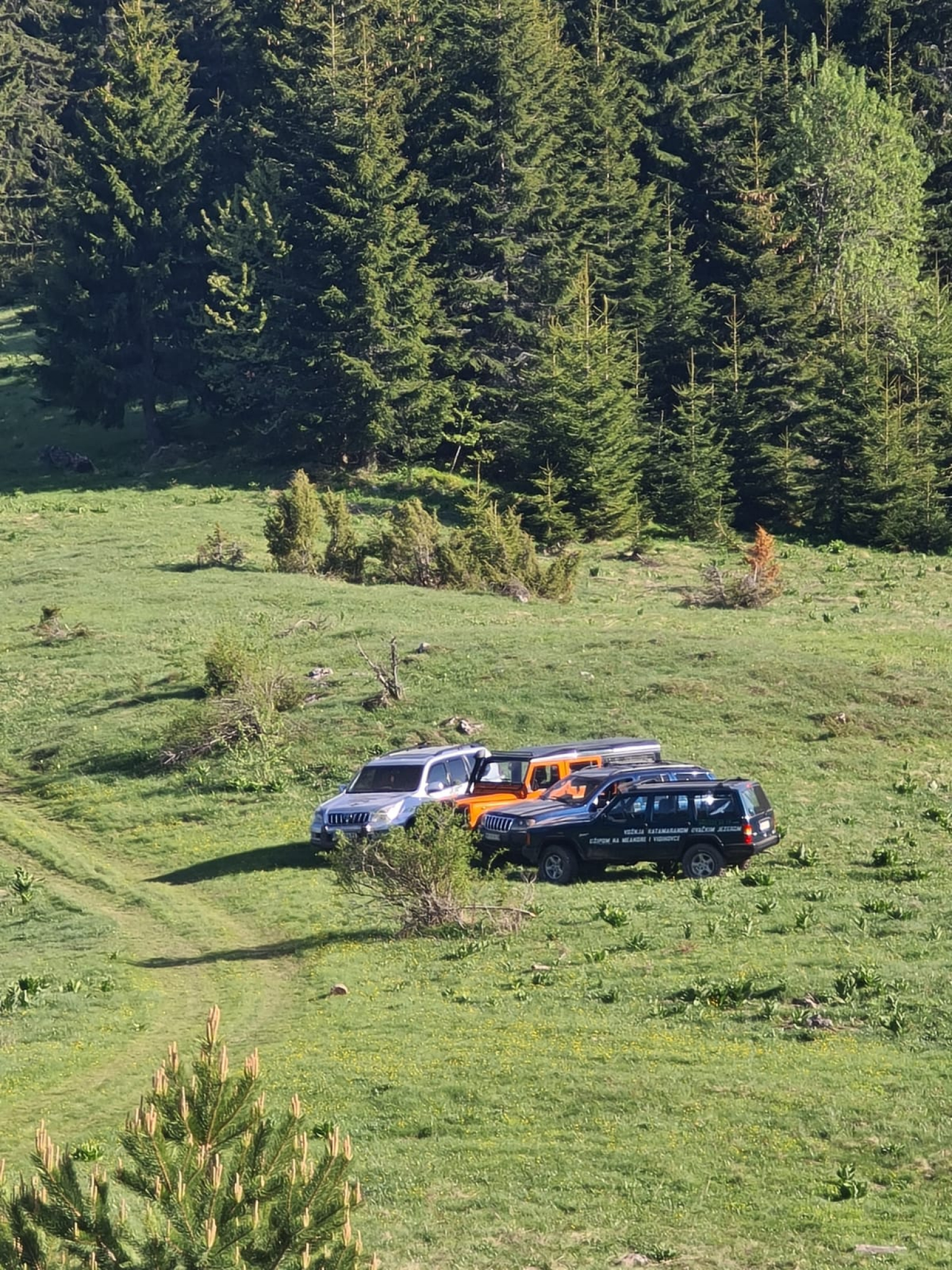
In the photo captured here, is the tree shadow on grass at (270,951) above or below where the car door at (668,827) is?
below

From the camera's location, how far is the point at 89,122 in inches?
2916

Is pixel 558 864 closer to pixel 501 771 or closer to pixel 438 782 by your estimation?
pixel 501 771

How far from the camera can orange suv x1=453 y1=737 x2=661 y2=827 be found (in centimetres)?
2741

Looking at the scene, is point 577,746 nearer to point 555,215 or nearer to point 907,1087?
point 907,1087

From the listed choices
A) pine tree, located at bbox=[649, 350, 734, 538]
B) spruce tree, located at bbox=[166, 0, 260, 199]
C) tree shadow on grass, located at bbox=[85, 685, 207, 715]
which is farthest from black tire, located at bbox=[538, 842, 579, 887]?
spruce tree, located at bbox=[166, 0, 260, 199]

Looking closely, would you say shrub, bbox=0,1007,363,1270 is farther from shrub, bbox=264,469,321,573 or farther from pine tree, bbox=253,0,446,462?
pine tree, bbox=253,0,446,462

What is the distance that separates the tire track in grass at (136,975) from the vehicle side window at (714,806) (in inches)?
260

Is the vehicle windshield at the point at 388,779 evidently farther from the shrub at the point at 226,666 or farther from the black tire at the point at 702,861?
the shrub at the point at 226,666

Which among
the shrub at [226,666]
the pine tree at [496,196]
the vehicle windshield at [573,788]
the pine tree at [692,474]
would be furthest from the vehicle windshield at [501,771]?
the pine tree at [496,196]

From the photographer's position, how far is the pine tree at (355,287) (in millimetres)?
67375

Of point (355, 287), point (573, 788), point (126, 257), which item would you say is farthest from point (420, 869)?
point (126, 257)

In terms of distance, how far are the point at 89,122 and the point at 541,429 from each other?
91.8 ft

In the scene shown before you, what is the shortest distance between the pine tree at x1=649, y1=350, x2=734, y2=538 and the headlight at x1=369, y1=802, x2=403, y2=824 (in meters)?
38.4

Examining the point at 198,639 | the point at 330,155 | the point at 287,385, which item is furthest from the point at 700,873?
the point at 330,155
